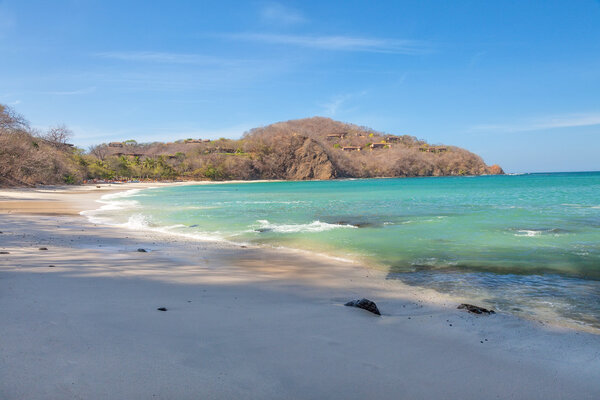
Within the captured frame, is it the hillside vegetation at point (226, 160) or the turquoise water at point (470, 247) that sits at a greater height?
the hillside vegetation at point (226, 160)

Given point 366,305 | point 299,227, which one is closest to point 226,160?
point 299,227

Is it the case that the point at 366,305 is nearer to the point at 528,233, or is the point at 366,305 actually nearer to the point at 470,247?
the point at 470,247

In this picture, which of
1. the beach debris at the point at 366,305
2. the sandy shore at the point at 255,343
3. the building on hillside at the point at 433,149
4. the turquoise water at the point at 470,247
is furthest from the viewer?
the building on hillside at the point at 433,149

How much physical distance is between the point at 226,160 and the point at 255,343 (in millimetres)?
103597

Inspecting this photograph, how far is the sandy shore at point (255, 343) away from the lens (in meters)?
2.44

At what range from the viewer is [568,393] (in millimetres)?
2650

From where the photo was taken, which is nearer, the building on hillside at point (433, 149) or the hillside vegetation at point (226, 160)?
the hillside vegetation at point (226, 160)

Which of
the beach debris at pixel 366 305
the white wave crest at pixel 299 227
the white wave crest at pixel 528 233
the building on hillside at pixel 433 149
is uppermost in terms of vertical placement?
the building on hillside at pixel 433 149

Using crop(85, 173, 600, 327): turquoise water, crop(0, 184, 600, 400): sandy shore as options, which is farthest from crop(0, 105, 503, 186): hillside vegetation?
crop(0, 184, 600, 400): sandy shore

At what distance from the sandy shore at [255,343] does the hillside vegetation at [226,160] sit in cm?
3736

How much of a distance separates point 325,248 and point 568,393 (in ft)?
24.5

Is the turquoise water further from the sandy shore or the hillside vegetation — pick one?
the hillside vegetation

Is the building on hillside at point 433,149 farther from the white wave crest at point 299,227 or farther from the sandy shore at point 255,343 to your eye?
the sandy shore at point 255,343

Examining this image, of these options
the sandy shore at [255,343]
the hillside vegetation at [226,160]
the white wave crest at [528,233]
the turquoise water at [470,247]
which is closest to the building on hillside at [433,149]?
the hillside vegetation at [226,160]
